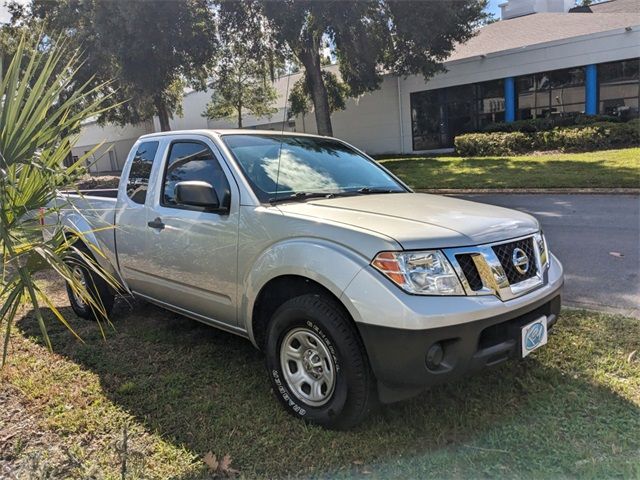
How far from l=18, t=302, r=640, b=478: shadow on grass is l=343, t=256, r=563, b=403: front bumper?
39 centimetres

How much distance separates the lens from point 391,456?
9.70ft

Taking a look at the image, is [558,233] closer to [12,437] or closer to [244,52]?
[12,437]

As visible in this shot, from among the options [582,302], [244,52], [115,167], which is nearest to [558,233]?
[582,302]

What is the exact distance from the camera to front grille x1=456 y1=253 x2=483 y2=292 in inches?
114

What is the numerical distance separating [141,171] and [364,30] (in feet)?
57.2

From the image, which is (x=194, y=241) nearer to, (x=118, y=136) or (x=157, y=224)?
(x=157, y=224)

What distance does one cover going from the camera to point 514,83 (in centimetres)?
2453

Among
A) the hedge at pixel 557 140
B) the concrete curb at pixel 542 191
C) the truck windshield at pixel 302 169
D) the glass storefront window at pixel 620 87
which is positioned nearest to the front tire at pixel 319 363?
the truck windshield at pixel 302 169

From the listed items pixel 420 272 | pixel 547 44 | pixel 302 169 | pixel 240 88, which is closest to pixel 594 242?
pixel 302 169

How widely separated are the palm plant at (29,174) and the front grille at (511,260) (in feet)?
7.38

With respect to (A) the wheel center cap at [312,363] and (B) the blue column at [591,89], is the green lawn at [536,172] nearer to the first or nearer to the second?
(B) the blue column at [591,89]

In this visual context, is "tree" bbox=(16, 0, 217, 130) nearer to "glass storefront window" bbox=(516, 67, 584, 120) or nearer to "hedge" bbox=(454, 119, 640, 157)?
"hedge" bbox=(454, 119, 640, 157)

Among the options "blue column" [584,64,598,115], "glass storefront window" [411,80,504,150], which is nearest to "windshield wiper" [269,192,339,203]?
"blue column" [584,64,598,115]

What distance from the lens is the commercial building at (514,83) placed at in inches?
867
